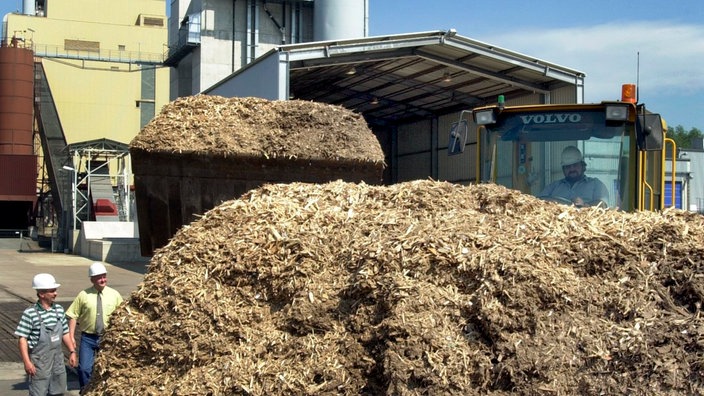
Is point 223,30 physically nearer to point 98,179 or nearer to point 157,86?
point 98,179

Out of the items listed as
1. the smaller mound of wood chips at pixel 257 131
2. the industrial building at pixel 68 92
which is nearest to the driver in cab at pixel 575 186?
the smaller mound of wood chips at pixel 257 131

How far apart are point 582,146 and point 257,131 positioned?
3.28 meters

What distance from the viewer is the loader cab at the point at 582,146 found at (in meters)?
6.93

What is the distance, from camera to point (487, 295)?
14.2ft

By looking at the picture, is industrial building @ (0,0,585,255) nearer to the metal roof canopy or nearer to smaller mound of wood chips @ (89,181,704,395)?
the metal roof canopy

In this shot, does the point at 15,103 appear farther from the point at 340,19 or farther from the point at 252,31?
the point at 340,19

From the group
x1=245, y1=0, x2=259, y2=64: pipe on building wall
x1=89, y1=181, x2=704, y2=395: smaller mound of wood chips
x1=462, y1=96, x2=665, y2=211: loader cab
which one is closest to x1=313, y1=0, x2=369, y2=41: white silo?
x1=245, y1=0, x2=259, y2=64: pipe on building wall

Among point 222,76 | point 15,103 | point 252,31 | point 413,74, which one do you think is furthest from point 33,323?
point 15,103

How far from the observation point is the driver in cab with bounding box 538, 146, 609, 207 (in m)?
6.98

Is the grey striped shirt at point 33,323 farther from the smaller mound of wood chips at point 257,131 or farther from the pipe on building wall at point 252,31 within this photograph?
the pipe on building wall at point 252,31

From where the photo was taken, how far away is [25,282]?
20.8m

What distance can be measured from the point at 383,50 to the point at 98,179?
23.1 metres

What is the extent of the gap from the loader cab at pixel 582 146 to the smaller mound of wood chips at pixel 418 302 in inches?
64.8

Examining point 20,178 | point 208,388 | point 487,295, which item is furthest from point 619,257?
point 20,178
